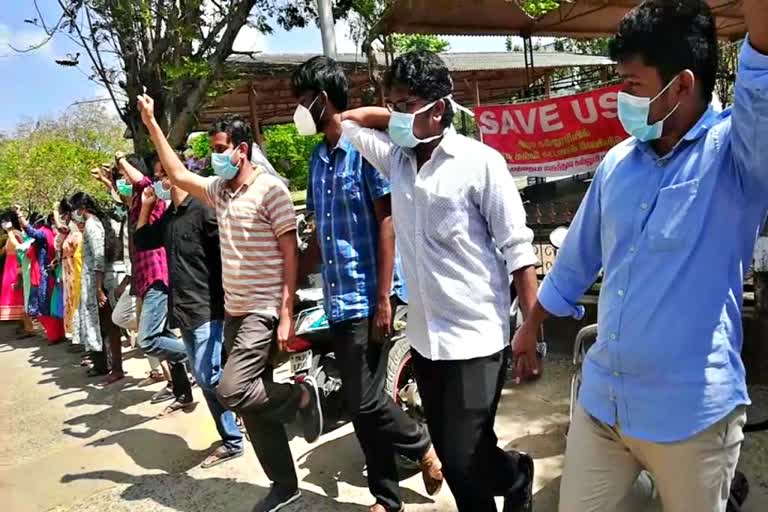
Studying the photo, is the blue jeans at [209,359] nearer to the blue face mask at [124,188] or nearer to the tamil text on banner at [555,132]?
the blue face mask at [124,188]

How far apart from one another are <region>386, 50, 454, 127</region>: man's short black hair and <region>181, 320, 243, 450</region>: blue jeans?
1.93 meters

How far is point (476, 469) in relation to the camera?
218 cm

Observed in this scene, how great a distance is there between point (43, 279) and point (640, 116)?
811 cm

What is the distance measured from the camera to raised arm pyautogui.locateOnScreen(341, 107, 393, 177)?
2521mm

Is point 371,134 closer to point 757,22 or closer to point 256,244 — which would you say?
point 256,244

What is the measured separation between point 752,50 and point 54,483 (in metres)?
4.18

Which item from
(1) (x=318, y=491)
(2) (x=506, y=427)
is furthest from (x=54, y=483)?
(2) (x=506, y=427)

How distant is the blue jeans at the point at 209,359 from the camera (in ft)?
11.5

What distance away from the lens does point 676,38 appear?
4.75ft

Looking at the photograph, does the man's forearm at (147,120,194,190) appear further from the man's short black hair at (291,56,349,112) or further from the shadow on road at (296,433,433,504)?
the shadow on road at (296,433,433,504)

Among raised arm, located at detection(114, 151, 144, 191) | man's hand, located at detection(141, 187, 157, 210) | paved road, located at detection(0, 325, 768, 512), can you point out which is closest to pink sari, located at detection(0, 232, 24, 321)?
paved road, located at detection(0, 325, 768, 512)

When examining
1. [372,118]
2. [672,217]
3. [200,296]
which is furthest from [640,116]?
[200,296]

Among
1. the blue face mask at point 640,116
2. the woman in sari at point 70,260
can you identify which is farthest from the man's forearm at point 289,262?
the woman in sari at point 70,260

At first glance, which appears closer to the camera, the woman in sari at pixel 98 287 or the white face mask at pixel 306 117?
the white face mask at pixel 306 117
